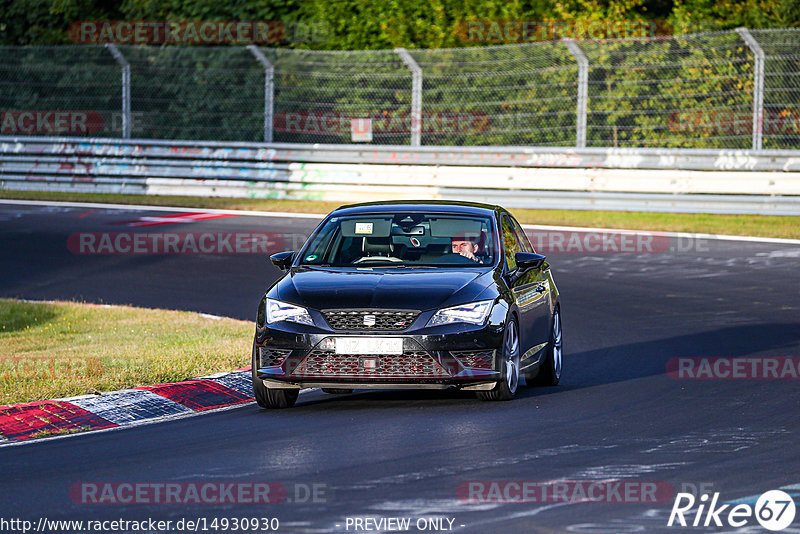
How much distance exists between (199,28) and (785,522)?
29.5 metres

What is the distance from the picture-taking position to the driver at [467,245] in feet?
35.0

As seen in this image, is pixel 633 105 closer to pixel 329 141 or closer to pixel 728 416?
pixel 329 141

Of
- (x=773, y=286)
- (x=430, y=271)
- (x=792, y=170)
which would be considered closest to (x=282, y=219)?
(x=792, y=170)

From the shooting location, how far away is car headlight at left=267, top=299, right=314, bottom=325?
31.6 ft


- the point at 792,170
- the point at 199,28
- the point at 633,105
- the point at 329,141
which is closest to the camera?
the point at 792,170

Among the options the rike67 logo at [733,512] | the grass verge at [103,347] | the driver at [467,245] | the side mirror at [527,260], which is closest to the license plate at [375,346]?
the driver at [467,245]

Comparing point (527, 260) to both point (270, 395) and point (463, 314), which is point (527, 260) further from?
point (270, 395)

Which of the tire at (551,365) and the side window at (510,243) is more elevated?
the side window at (510,243)

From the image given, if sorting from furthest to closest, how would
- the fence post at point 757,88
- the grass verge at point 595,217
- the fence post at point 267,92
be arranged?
the fence post at point 267,92 < the fence post at point 757,88 < the grass verge at point 595,217

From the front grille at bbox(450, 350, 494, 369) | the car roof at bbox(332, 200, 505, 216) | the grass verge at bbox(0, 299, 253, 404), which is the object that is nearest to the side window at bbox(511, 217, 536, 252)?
the car roof at bbox(332, 200, 505, 216)

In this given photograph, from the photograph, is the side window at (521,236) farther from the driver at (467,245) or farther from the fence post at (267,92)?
the fence post at (267,92)

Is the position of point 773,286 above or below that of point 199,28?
below

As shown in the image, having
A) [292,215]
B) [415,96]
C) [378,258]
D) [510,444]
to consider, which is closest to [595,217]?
[415,96]

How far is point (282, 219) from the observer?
24828 millimetres
